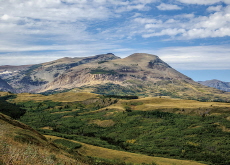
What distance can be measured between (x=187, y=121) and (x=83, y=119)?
95.3 metres

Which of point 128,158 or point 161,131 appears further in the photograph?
point 161,131

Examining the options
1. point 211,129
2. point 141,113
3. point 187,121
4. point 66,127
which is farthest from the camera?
point 141,113

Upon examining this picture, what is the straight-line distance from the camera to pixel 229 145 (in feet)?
347

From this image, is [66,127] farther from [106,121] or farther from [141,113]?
[141,113]

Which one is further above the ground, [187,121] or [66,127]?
[187,121]

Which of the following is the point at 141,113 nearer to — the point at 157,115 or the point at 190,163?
the point at 157,115

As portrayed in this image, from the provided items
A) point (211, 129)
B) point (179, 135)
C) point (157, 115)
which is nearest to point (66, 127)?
point (157, 115)

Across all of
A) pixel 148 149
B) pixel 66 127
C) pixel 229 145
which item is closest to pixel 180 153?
pixel 148 149

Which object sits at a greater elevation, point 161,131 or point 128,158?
point 128,158

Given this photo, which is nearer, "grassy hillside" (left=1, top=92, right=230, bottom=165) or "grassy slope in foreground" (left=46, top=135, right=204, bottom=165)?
"grassy slope in foreground" (left=46, top=135, right=204, bottom=165)

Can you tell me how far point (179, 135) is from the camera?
131875mm

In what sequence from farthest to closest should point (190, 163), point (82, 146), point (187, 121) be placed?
point (187, 121) < point (82, 146) < point (190, 163)

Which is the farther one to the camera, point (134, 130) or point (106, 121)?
point (106, 121)

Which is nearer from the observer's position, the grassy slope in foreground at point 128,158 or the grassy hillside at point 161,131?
the grassy slope in foreground at point 128,158
